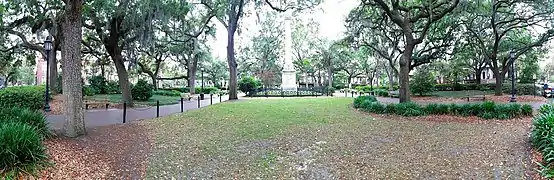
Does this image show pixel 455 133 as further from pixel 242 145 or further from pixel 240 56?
pixel 240 56

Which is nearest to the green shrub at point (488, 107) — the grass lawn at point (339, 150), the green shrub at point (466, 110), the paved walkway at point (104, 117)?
the green shrub at point (466, 110)

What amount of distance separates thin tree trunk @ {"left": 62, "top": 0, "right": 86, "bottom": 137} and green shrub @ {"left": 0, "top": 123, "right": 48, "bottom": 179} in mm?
2094

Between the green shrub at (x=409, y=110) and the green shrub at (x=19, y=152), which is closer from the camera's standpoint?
the green shrub at (x=19, y=152)

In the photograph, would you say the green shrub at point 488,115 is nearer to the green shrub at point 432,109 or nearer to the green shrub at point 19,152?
the green shrub at point 432,109

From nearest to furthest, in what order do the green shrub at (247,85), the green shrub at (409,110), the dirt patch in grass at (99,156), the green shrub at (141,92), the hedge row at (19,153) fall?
1. the hedge row at (19,153)
2. the dirt patch in grass at (99,156)
3. the green shrub at (409,110)
4. the green shrub at (141,92)
5. the green shrub at (247,85)

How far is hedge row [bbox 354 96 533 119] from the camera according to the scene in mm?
10516

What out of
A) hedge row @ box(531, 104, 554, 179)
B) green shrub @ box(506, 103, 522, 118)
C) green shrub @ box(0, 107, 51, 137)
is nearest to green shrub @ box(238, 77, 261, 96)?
green shrub @ box(506, 103, 522, 118)

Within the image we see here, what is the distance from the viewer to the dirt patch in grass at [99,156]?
5.09m

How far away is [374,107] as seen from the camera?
41.4ft

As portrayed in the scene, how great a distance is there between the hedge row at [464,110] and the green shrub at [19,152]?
33.4 feet

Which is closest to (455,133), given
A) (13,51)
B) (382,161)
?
(382,161)

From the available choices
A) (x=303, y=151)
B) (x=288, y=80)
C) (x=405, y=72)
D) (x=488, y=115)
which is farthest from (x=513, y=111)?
(x=288, y=80)

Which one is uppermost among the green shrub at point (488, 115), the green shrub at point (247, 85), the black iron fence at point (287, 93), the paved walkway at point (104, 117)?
the green shrub at point (247, 85)

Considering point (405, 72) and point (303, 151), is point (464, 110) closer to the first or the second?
point (405, 72)
